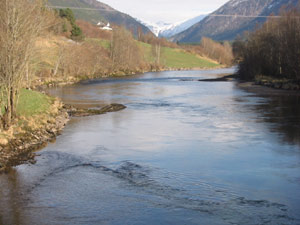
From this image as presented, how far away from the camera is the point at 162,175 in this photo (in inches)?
664

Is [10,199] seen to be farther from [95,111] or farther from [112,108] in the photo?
[112,108]

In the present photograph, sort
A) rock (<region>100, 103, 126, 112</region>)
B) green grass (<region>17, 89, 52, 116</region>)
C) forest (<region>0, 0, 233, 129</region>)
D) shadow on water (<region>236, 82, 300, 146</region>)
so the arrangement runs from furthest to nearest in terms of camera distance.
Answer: rock (<region>100, 103, 126, 112</region>) < green grass (<region>17, 89, 52, 116</region>) < shadow on water (<region>236, 82, 300, 146</region>) < forest (<region>0, 0, 233, 129</region>)

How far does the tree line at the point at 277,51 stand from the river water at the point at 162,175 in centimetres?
2923

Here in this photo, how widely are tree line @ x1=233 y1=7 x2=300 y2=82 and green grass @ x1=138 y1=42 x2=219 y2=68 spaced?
5660cm

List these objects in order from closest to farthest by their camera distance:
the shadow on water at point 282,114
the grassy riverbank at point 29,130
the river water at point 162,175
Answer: the river water at point 162,175, the grassy riverbank at point 29,130, the shadow on water at point 282,114

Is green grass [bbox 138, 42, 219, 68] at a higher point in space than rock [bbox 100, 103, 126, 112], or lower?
higher

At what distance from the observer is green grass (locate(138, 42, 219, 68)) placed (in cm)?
13538

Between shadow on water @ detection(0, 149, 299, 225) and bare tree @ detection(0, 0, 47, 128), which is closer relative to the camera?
shadow on water @ detection(0, 149, 299, 225)

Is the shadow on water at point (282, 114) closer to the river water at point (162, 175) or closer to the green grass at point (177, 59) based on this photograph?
the river water at point (162, 175)

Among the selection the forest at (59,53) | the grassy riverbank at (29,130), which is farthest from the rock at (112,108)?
the forest at (59,53)

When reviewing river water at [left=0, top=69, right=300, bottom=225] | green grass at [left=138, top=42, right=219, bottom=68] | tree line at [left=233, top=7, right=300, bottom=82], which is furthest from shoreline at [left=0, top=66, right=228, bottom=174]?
green grass at [left=138, top=42, right=219, bottom=68]

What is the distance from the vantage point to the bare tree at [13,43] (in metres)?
21.9

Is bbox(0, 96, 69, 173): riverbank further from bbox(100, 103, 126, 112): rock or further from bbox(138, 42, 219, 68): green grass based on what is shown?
bbox(138, 42, 219, 68): green grass

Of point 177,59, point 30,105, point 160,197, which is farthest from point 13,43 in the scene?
point 177,59
